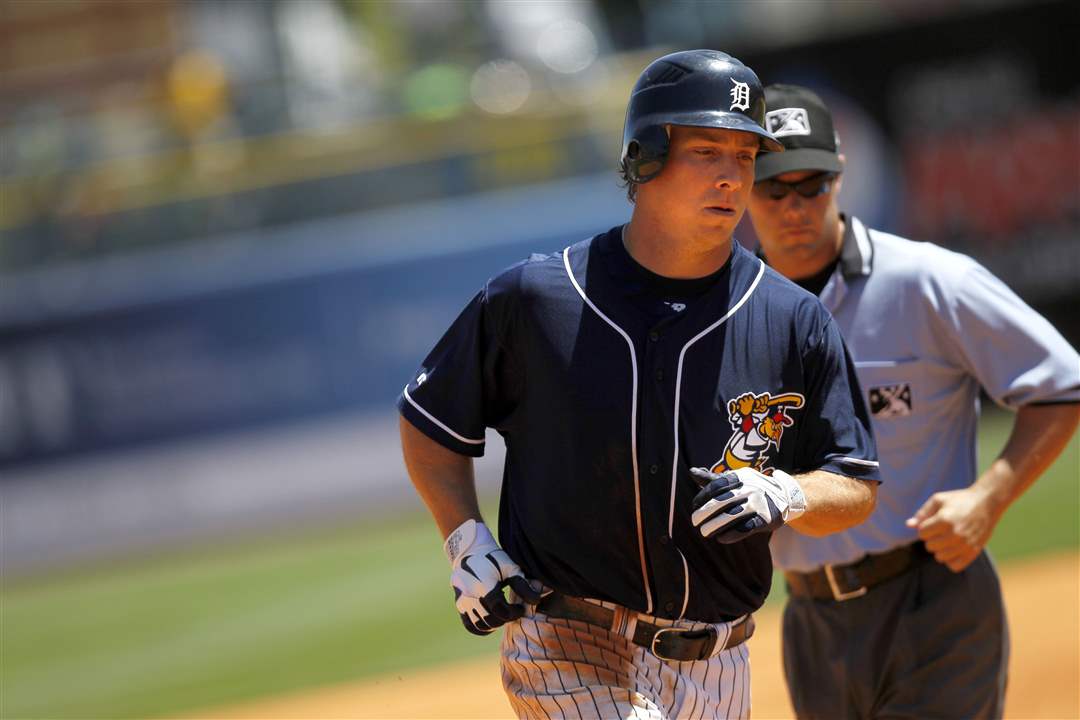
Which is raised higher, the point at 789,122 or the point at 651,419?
the point at 789,122

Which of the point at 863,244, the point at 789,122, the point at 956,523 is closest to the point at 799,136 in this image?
the point at 789,122

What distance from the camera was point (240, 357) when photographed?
50.4 ft

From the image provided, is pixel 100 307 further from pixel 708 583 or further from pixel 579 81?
pixel 708 583

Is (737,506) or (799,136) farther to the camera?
(799,136)

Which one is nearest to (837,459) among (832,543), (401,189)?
(832,543)

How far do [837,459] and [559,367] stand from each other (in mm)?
663

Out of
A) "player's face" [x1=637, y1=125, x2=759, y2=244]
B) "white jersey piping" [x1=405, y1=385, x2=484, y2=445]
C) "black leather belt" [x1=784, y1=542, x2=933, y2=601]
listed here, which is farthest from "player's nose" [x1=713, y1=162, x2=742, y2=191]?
"black leather belt" [x1=784, y1=542, x2=933, y2=601]

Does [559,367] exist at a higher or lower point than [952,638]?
higher

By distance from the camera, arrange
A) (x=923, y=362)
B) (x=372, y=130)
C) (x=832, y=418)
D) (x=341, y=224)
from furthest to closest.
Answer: (x=372, y=130)
(x=341, y=224)
(x=923, y=362)
(x=832, y=418)

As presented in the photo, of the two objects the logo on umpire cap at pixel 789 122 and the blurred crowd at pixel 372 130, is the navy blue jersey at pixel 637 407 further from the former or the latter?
the blurred crowd at pixel 372 130

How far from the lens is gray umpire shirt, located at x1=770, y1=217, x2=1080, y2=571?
151 inches

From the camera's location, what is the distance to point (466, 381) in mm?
3182

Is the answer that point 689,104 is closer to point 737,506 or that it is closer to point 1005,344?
point 737,506

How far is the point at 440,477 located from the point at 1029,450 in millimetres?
1673
